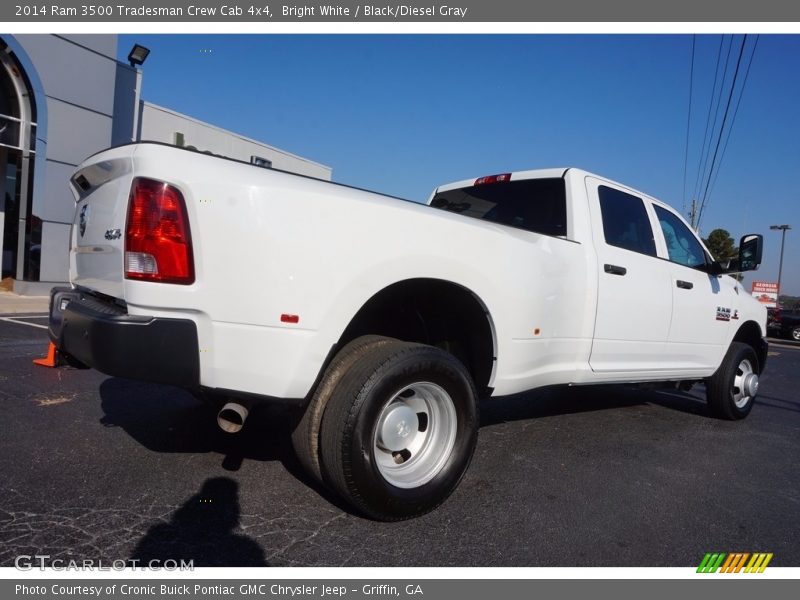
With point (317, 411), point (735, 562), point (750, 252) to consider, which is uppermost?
point (750, 252)

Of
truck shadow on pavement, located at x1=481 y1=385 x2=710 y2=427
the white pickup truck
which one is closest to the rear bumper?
the white pickup truck

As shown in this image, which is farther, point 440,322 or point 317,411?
point 440,322

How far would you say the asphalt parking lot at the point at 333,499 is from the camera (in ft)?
7.70

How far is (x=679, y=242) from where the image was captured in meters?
4.81

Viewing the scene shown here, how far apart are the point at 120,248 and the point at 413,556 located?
1.81 metres

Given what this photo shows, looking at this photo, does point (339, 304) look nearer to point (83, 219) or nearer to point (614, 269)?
point (83, 219)

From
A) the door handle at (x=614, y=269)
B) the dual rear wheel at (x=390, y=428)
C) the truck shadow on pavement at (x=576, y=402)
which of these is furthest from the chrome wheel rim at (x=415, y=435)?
the truck shadow on pavement at (x=576, y=402)

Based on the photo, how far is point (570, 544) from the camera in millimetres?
2551

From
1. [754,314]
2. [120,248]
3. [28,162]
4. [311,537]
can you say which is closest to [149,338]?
[120,248]

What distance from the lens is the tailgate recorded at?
2.37m

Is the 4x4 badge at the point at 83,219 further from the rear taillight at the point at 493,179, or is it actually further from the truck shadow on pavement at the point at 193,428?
the rear taillight at the point at 493,179

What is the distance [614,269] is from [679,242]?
55.8 inches

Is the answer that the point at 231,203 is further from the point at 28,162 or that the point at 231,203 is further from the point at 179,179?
the point at 28,162

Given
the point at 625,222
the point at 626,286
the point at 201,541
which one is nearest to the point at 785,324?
the point at 625,222
